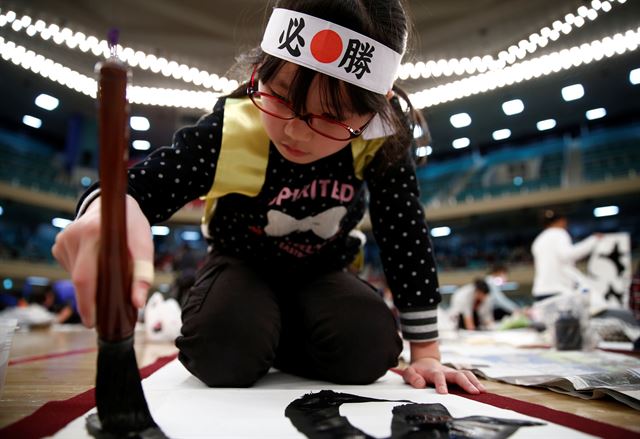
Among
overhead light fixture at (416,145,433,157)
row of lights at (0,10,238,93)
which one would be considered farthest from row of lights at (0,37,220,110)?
overhead light fixture at (416,145,433,157)

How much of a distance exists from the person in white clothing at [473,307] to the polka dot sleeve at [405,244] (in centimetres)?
345

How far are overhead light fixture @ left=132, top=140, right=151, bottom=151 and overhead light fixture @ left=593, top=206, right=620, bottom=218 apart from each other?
37.2ft

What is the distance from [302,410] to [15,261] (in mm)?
10704

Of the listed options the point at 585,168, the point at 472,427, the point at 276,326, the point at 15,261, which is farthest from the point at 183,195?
the point at 585,168

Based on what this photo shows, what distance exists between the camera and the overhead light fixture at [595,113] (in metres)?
10.5

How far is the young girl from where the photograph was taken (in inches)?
28.1

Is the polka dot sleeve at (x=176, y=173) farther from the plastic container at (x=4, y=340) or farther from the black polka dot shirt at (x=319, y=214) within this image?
the plastic container at (x=4, y=340)

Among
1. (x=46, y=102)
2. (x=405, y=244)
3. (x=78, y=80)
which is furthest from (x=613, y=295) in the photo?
(x=46, y=102)

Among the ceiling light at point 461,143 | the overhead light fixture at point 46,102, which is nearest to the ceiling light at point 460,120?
the ceiling light at point 461,143

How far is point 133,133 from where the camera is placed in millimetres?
11523

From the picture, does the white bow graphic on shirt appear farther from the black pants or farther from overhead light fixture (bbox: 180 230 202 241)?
overhead light fixture (bbox: 180 230 202 241)

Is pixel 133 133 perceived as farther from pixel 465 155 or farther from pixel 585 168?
pixel 585 168

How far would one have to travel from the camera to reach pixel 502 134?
475 inches

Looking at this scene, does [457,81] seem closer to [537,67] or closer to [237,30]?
[537,67]
